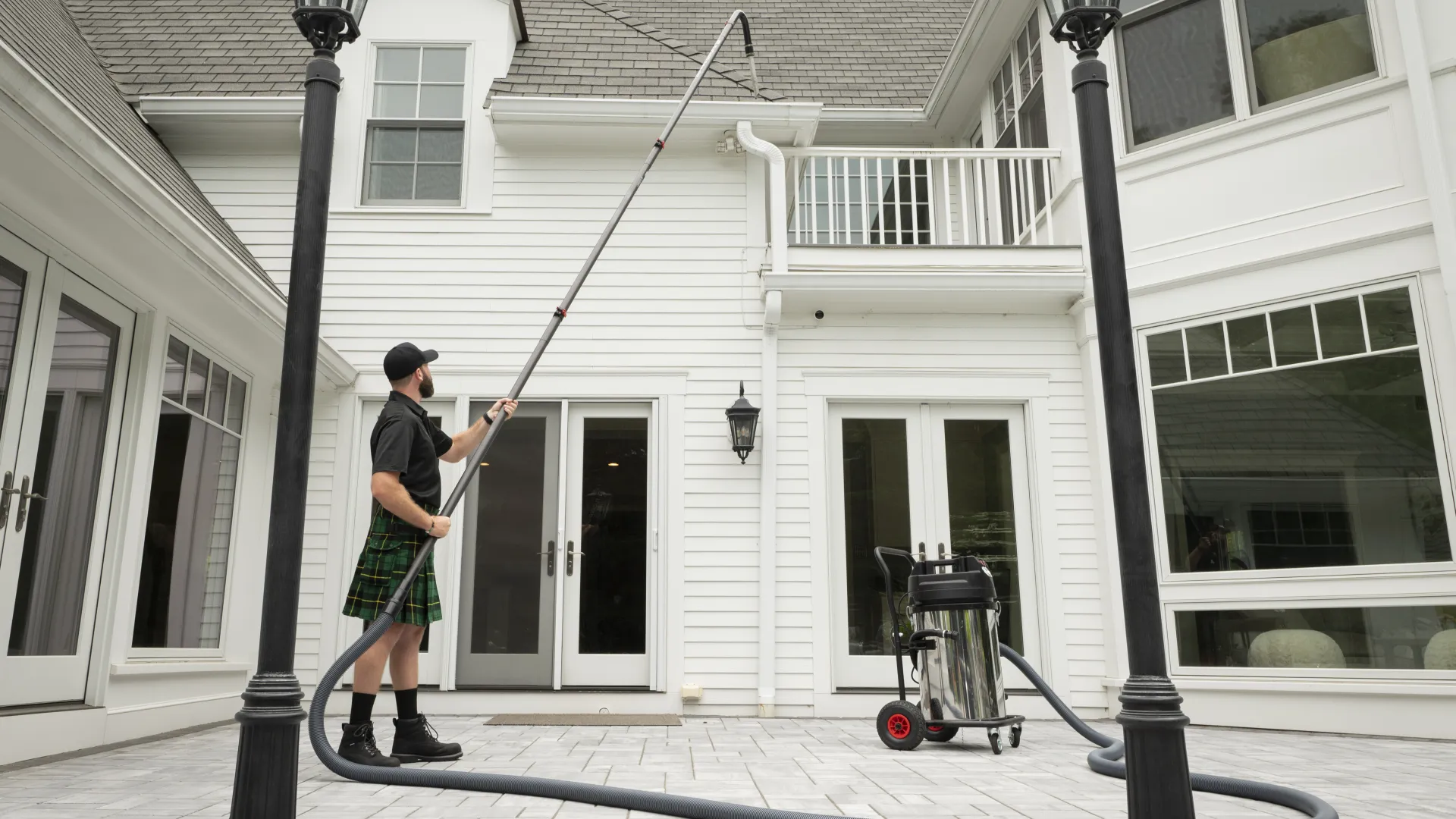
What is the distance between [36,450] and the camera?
3.98 metres

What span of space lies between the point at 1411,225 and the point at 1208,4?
1.89m

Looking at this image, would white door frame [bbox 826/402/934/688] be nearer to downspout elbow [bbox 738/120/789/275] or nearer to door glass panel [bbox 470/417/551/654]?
downspout elbow [bbox 738/120/789/275]

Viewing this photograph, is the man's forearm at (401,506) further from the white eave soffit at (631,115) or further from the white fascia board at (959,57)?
the white fascia board at (959,57)

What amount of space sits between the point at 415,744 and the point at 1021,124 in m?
6.15

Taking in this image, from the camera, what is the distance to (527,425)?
657 cm

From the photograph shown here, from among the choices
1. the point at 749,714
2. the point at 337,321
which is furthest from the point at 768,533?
the point at 337,321

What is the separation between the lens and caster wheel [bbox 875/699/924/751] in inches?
172

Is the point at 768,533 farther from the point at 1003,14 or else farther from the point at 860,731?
the point at 1003,14

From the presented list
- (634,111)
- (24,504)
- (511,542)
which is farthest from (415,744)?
(634,111)

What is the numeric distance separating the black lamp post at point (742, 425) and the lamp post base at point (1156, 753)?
166 inches

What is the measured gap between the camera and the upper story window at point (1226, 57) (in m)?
5.60

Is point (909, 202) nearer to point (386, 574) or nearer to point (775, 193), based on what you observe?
point (775, 193)

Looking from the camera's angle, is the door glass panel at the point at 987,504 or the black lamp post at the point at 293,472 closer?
the black lamp post at the point at 293,472

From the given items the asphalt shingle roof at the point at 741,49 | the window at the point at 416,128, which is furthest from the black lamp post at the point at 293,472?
the window at the point at 416,128
